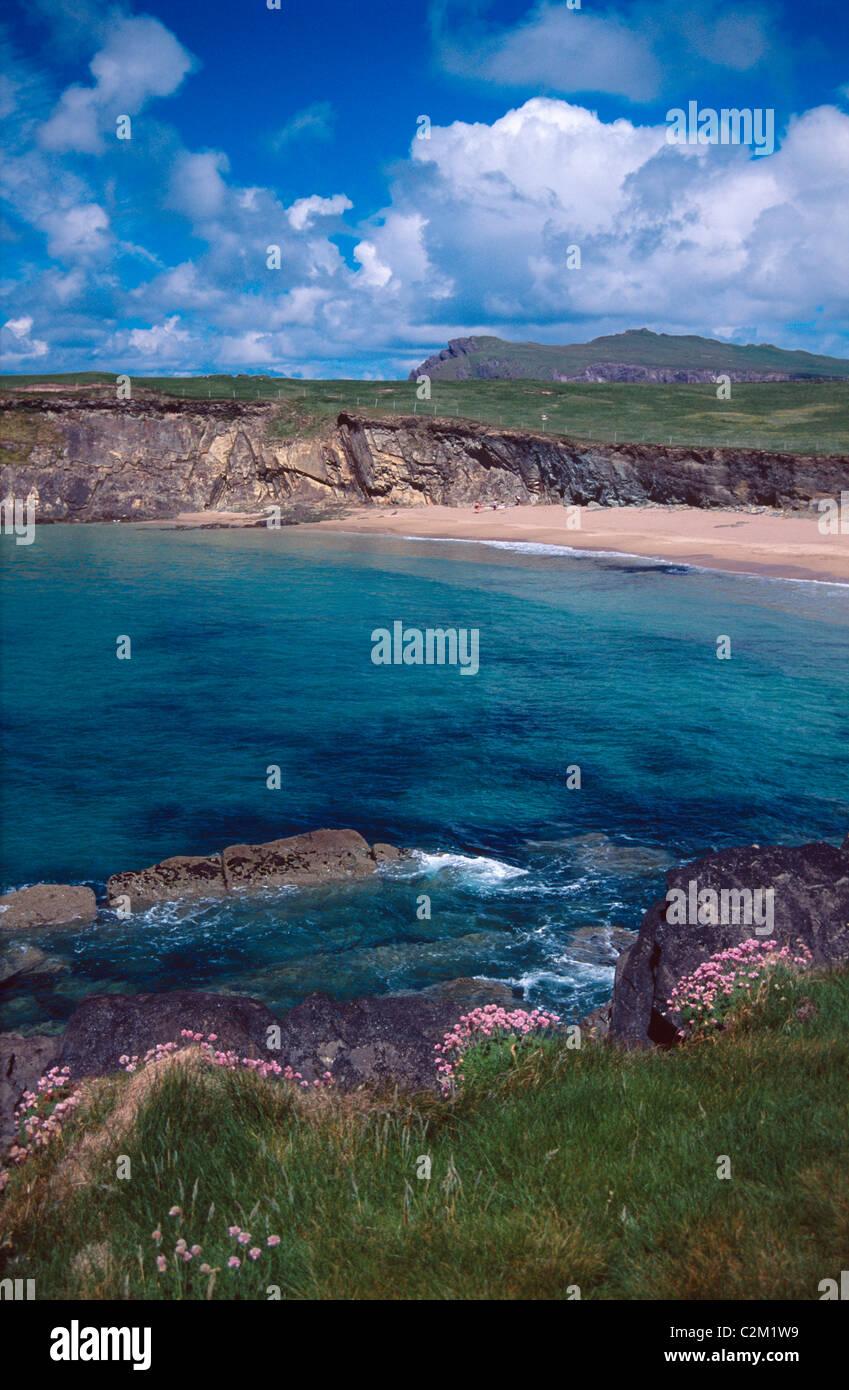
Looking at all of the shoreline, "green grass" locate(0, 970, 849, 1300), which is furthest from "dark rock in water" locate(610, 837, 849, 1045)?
the shoreline

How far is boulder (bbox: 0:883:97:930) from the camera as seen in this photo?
586 inches

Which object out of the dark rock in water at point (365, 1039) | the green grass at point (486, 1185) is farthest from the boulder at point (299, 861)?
the green grass at point (486, 1185)

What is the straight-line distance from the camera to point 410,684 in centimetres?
2916

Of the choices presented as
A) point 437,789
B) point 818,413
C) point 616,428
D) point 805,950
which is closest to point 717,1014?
point 805,950

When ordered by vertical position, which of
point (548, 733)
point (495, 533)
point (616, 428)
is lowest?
point (548, 733)

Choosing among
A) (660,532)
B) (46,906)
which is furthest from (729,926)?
(660,532)

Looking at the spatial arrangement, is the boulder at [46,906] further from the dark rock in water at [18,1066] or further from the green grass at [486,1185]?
the green grass at [486,1185]

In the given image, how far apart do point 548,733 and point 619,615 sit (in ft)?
54.4

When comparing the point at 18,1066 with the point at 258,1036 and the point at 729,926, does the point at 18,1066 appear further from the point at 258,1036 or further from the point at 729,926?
the point at 729,926

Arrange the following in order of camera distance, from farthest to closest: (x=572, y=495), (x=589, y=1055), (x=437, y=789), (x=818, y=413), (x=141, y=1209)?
1. (x=818, y=413)
2. (x=572, y=495)
3. (x=437, y=789)
4. (x=589, y=1055)
5. (x=141, y=1209)

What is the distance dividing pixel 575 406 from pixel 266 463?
35.2 m

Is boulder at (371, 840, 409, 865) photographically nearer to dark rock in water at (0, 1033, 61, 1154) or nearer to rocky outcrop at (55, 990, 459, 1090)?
rocky outcrop at (55, 990, 459, 1090)
